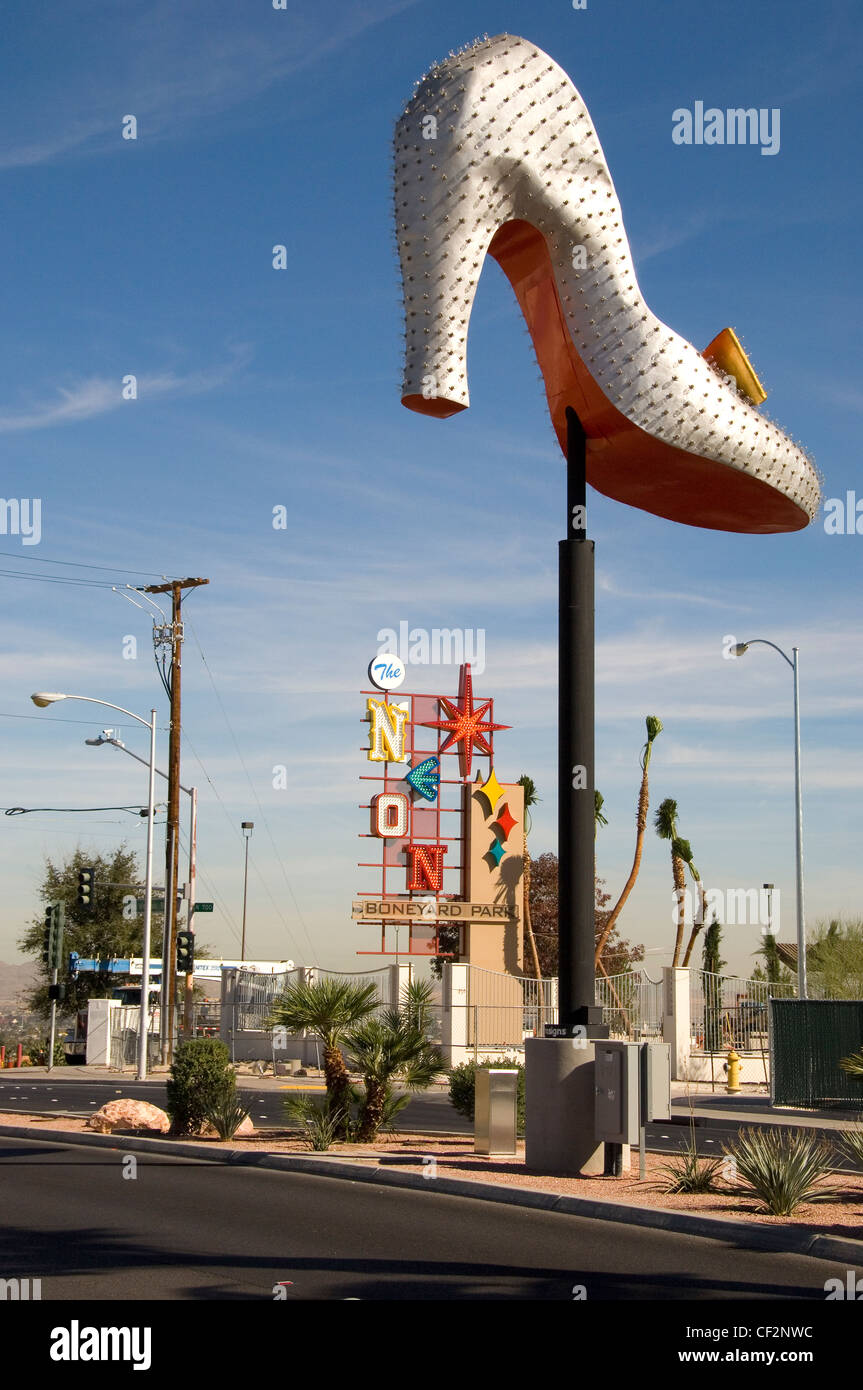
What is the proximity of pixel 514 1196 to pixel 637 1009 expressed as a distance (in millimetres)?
21146

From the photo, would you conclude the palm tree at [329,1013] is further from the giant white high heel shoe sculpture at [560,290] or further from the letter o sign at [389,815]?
the letter o sign at [389,815]

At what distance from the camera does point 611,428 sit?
14109mm

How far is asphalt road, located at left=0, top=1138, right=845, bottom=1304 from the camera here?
829 cm

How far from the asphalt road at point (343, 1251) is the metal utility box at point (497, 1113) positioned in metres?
2.12

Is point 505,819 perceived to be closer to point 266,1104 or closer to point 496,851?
point 496,851

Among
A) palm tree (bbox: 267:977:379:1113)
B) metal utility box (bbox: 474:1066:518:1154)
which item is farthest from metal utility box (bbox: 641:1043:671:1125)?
palm tree (bbox: 267:977:379:1113)

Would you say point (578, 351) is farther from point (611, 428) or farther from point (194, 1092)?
point (194, 1092)

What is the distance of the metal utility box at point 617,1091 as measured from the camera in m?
12.8

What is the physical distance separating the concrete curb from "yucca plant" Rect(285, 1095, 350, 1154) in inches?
29.5

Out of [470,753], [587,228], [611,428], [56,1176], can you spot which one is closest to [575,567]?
[611,428]

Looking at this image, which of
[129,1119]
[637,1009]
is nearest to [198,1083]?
[129,1119]

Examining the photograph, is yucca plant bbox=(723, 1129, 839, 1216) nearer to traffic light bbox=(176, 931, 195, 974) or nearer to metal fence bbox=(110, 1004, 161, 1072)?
traffic light bbox=(176, 931, 195, 974)

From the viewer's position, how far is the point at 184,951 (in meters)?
36.0
